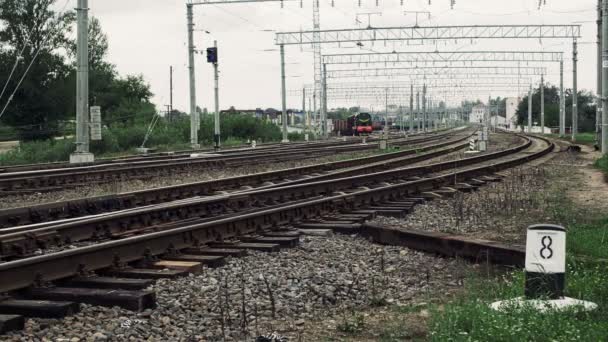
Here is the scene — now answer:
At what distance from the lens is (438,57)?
2687 inches

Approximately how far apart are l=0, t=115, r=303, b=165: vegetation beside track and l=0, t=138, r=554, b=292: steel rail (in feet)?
75.0

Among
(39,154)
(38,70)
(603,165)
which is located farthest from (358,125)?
(603,165)

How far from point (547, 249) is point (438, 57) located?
62.9m

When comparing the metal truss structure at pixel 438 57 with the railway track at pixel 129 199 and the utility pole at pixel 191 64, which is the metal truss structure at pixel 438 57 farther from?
the railway track at pixel 129 199

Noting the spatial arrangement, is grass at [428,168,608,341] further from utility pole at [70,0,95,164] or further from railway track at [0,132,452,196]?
utility pole at [70,0,95,164]

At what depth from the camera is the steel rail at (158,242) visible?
7375mm

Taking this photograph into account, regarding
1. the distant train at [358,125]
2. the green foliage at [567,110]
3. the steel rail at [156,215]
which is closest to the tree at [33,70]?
the distant train at [358,125]

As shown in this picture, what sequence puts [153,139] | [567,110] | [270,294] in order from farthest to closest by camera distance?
[567,110], [153,139], [270,294]

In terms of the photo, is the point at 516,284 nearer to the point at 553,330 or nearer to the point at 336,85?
the point at 553,330

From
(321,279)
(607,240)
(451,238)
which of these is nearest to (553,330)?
(321,279)

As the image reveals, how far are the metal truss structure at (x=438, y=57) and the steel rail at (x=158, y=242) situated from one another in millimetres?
52768

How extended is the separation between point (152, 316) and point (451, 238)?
437cm

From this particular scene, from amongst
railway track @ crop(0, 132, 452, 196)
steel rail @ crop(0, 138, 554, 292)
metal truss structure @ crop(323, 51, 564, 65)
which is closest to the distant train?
metal truss structure @ crop(323, 51, 564, 65)

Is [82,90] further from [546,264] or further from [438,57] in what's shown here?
[438,57]
